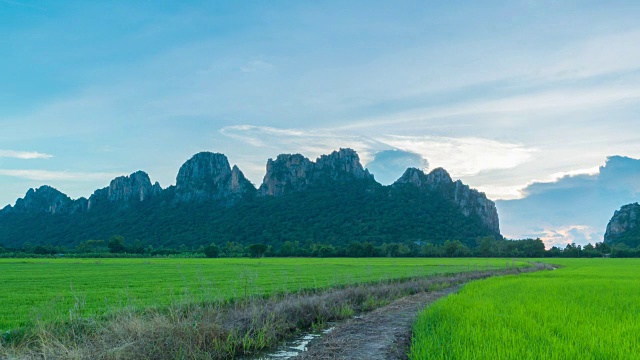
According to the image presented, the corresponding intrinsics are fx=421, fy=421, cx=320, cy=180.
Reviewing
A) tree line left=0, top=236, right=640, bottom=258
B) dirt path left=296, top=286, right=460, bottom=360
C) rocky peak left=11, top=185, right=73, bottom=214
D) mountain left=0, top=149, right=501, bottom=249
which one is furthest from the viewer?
rocky peak left=11, top=185, right=73, bottom=214

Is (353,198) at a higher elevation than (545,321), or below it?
higher

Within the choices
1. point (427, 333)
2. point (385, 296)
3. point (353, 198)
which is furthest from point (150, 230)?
point (427, 333)

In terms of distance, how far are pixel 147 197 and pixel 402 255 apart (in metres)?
72.2

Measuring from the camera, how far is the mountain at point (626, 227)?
101 metres

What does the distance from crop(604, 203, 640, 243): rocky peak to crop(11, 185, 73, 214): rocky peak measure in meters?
147

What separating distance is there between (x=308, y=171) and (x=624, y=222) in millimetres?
85748

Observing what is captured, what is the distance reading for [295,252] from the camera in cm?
7975

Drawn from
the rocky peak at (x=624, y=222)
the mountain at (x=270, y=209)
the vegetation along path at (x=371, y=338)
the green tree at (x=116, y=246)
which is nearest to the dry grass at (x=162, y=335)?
the vegetation along path at (x=371, y=338)

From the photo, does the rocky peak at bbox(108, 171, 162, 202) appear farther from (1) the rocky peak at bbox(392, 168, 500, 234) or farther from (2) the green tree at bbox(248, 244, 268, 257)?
(1) the rocky peak at bbox(392, 168, 500, 234)

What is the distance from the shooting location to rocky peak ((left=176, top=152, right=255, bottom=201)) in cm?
11276

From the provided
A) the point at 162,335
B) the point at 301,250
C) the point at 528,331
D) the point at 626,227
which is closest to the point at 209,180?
the point at 301,250

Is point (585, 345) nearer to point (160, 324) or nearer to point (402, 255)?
point (160, 324)

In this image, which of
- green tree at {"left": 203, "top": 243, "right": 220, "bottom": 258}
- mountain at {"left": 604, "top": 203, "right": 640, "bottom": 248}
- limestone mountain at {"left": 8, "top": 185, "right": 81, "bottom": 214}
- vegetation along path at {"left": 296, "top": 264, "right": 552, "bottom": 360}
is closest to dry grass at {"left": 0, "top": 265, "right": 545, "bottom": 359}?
vegetation along path at {"left": 296, "top": 264, "right": 552, "bottom": 360}

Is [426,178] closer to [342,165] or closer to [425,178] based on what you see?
[425,178]
